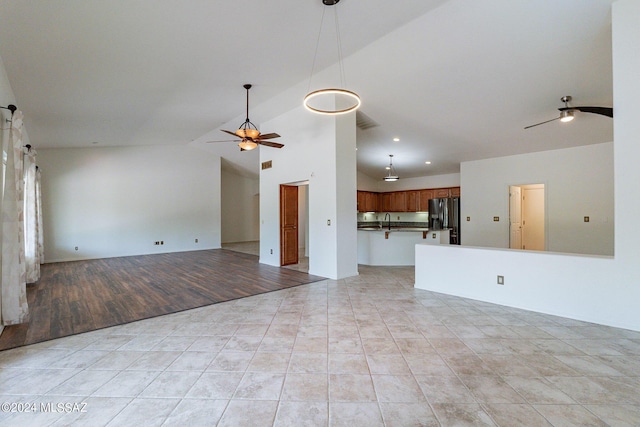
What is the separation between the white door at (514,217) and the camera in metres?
7.37

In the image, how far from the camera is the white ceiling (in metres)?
2.96

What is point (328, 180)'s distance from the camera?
555 cm

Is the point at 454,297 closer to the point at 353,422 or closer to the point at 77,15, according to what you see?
the point at 353,422

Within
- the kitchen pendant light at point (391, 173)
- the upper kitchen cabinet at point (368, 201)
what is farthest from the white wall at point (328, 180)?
the upper kitchen cabinet at point (368, 201)

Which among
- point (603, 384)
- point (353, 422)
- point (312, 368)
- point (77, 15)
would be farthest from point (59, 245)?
point (603, 384)

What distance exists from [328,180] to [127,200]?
679 cm

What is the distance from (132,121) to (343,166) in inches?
183

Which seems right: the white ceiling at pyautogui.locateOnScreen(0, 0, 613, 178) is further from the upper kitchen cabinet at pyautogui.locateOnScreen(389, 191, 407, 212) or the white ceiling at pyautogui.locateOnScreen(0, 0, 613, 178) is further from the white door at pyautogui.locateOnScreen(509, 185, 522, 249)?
the upper kitchen cabinet at pyautogui.locateOnScreen(389, 191, 407, 212)

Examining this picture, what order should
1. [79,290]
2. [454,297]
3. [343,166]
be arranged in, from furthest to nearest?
[343,166], [79,290], [454,297]

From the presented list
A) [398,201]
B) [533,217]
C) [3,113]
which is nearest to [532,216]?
[533,217]

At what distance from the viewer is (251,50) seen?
3721 millimetres

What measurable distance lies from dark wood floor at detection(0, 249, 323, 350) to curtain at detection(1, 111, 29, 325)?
22cm

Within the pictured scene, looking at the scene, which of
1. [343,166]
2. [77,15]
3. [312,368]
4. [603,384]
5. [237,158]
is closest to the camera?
[603,384]

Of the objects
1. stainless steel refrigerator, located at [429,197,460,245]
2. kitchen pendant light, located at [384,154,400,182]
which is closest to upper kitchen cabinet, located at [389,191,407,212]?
kitchen pendant light, located at [384,154,400,182]
